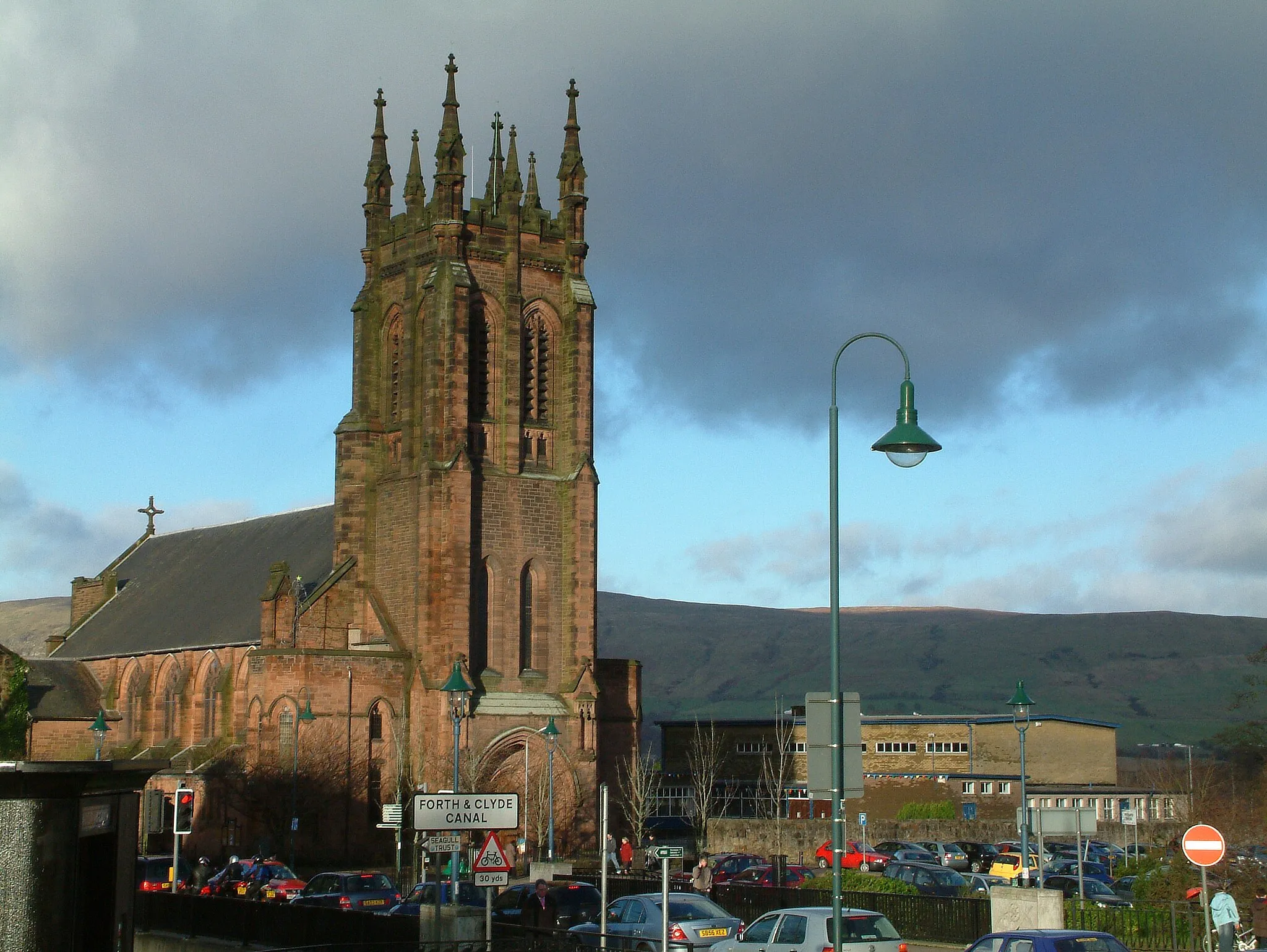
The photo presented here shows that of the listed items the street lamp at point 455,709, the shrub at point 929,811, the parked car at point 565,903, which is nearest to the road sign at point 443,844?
the street lamp at point 455,709

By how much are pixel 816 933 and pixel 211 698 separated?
5447cm

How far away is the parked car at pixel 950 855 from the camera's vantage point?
62.8 meters

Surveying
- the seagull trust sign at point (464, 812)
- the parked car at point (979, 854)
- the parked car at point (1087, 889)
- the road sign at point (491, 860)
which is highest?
the seagull trust sign at point (464, 812)

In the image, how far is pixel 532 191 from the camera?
241 ft

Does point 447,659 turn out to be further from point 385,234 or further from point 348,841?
point 385,234

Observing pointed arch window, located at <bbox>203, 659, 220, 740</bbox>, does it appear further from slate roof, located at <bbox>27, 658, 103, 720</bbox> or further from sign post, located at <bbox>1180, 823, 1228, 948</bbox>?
sign post, located at <bbox>1180, 823, 1228, 948</bbox>

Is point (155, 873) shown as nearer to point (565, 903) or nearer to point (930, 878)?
point (565, 903)

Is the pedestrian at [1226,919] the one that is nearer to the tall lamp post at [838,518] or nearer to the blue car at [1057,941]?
the blue car at [1057,941]

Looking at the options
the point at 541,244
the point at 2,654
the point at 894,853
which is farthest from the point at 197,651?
the point at 894,853

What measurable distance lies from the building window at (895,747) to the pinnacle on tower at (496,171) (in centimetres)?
4263

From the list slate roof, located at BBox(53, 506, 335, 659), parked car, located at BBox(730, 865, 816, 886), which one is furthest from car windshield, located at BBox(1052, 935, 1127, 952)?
slate roof, located at BBox(53, 506, 335, 659)

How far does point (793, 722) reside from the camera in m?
97.2

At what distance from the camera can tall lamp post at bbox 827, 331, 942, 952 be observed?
747 inches

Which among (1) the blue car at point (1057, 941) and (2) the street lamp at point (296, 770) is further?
(2) the street lamp at point (296, 770)
